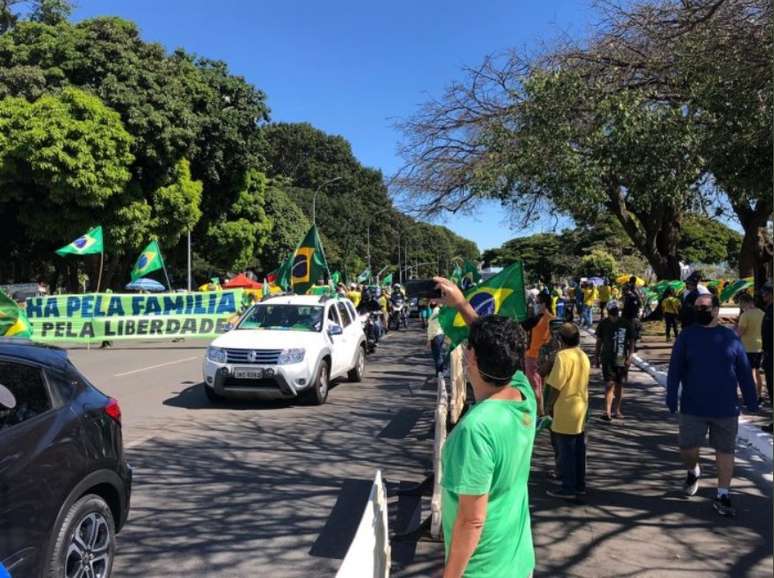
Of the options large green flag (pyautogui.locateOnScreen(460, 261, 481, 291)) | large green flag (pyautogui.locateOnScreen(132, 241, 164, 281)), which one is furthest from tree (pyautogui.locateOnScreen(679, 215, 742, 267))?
large green flag (pyautogui.locateOnScreen(132, 241, 164, 281))

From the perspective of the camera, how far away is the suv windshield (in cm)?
1077

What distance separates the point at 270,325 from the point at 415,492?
18.8 feet

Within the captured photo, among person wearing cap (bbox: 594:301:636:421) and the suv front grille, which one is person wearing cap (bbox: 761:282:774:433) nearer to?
person wearing cap (bbox: 594:301:636:421)

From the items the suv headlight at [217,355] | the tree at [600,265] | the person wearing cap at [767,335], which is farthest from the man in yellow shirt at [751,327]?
the tree at [600,265]

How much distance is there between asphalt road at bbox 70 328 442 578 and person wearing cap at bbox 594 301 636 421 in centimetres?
248

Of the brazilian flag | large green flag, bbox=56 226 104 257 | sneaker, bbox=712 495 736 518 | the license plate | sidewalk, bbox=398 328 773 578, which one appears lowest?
sidewalk, bbox=398 328 773 578

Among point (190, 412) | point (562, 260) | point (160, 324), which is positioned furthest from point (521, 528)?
point (562, 260)

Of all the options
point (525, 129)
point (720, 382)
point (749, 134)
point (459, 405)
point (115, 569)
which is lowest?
point (115, 569)

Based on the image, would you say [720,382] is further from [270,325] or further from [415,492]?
[270,325]

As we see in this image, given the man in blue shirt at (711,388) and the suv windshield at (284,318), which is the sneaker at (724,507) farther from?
the suv windshield at (284,318)

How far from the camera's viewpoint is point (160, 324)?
19.2 meters

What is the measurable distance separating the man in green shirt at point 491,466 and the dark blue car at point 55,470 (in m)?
2.18

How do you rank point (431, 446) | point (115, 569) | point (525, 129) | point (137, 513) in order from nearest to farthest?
1. point (115, 569)
2. point (137, 513)
3. point (431, 446)
4. point (525, 129)

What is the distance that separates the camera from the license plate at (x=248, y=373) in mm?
9414
